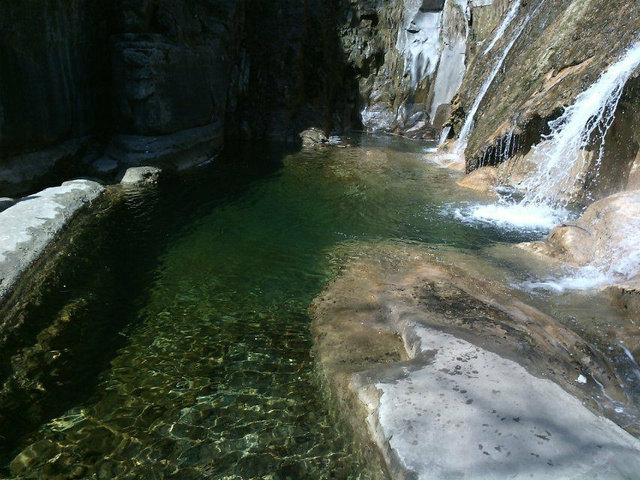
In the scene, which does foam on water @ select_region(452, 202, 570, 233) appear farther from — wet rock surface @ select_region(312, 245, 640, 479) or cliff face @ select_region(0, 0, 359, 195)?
cliff face @ select_region(0, 0, 359, 195)

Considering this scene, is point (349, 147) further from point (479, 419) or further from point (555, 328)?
point (479, 419)

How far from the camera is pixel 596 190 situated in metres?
6.49

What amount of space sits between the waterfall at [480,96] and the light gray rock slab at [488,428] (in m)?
7.57

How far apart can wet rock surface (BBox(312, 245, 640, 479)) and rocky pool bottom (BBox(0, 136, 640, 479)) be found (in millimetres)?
17

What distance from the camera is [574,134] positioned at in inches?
254

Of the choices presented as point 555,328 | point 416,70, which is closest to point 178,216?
point 555,328

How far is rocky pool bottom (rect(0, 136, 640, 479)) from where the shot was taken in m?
2.43

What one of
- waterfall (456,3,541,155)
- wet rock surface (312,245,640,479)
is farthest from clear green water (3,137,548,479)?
waterfall (456,3,541,155)

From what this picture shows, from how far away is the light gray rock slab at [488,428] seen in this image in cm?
193

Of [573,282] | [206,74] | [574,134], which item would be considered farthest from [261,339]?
[206,74]

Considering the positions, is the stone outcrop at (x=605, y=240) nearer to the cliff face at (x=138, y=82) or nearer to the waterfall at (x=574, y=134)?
the waterfall at (x=574, y=134)

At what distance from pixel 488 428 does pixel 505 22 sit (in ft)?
33.6

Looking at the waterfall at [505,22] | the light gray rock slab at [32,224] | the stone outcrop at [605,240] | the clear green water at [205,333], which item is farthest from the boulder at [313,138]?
the stone outcrop at [605,240]

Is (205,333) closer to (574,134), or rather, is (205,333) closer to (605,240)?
(605,240)
